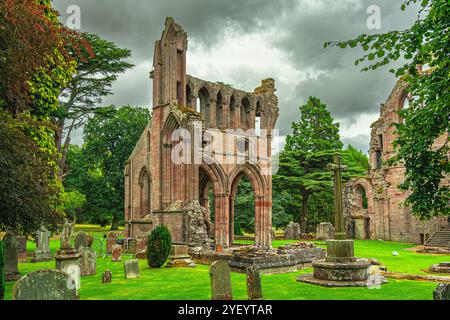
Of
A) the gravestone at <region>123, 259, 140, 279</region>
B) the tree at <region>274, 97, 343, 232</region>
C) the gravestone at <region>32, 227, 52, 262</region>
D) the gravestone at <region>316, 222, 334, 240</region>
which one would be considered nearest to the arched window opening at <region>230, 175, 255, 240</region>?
the tree at <region>274, 97, 343, 232</region>

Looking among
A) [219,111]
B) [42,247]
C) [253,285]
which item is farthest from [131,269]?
[219,111]

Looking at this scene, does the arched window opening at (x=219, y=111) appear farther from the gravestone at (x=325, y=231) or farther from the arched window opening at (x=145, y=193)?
the gravestone at (x=325, y=231)

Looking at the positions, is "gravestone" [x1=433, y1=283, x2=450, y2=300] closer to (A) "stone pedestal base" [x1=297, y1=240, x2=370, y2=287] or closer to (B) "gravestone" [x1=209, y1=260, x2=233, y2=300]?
(A) "stone pedestal base" [x1=297, y1=240, x2=370, y2=287]

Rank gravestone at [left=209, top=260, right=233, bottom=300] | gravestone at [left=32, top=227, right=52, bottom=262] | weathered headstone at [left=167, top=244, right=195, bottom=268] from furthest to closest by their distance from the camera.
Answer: gravestone at [left=32, top=227, right=52, bottom=262], weathered headstone at [left=167, top=244, right=195, bottom=268], gravestone at [left=209, top=260, right=233, bottom=300]

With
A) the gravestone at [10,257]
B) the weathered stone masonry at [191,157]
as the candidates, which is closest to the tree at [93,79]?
the weathered stone masonry at [191,157]

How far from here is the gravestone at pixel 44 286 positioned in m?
6.09

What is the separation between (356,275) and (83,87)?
2445 centimetres

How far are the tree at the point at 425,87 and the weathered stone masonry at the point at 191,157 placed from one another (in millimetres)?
12298

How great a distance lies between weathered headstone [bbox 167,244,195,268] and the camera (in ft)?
49.8

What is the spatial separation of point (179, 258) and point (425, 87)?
10.7m

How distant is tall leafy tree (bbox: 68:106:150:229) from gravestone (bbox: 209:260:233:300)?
31.5 m

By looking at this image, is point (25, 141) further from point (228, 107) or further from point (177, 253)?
point (228, 107)
